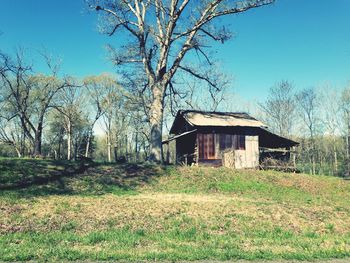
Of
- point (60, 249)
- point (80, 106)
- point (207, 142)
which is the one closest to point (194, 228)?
point (60, 249)

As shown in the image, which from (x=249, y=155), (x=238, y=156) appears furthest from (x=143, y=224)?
(x=249, y=155)

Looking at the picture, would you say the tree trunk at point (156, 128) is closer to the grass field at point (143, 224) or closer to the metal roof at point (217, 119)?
the grass field at point (143, 224)

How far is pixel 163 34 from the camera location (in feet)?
87.4

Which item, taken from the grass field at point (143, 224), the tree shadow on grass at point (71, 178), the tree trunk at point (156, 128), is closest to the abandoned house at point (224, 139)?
the tree trunk at point (156, 128)

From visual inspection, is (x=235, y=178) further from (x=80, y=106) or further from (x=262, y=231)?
(x=80, y=106)

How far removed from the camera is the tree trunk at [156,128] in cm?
Answer: 2561

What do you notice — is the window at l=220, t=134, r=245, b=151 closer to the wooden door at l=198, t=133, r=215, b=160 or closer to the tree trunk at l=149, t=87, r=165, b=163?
the wooden door at l=198, t=133, r=215, b=160

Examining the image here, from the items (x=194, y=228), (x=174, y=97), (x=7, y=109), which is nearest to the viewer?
(x=194, y=228)

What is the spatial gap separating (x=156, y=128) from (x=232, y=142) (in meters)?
10.1

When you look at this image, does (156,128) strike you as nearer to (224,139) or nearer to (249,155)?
(224,139)

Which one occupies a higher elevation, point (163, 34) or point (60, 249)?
point (163, 34)

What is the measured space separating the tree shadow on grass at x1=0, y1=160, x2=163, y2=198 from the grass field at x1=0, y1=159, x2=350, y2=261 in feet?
0.16

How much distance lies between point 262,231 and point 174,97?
20800mm

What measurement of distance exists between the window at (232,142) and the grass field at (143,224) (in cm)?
1273
